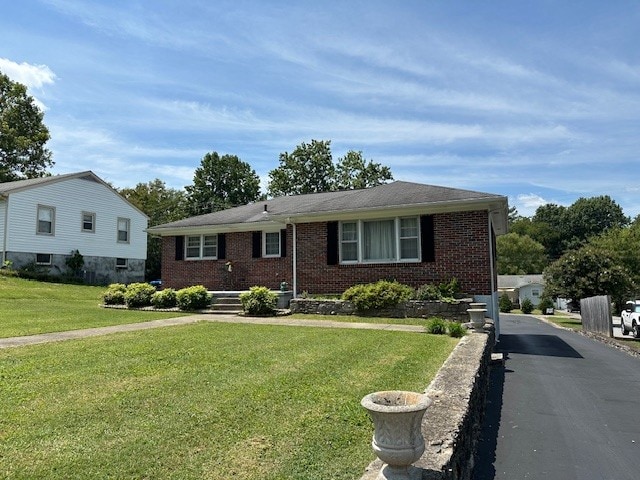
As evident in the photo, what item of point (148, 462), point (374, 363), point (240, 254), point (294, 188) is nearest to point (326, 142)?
point (294, 188)

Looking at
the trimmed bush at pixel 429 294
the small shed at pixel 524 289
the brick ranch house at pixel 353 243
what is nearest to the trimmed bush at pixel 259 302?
the brick ranch house at pixel 353 243

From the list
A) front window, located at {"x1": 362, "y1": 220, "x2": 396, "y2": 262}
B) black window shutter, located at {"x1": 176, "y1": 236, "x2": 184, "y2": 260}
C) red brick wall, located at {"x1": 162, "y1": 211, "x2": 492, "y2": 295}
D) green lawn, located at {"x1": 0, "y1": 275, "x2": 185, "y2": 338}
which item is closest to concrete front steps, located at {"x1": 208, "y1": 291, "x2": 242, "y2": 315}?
green lawn, located at {"x1": 0, "y1": 275, "x2": 185, "y2": 338}

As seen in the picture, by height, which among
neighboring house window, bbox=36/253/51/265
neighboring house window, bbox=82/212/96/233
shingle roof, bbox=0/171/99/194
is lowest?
neighboring house window, bbox=36/253/51/265

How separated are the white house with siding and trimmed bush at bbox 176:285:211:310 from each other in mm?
7927

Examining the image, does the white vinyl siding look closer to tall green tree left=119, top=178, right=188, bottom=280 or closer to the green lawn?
the green lawn

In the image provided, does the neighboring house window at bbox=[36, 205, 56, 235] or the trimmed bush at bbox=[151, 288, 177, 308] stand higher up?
the neighboring house window at bbox=[36, 205, 56, 235]

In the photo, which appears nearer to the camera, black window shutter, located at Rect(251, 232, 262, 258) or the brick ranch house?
the brick ranch house

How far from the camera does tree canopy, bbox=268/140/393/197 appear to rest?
158 ft

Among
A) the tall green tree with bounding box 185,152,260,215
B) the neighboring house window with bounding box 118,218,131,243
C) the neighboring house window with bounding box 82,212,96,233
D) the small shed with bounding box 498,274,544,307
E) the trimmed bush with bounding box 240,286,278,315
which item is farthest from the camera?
the tall green tree with bounding box 185,152,260,215

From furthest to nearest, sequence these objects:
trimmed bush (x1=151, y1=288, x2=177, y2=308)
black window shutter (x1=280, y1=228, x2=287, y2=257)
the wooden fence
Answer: the wooden fence < black window shutter (x1=280, y1=228, x2=287, y2=257) < trimmed bush (x1=151, y1=288, x2=177, y2=308)

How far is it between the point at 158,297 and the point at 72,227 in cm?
1388

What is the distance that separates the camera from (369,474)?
303 centimetres

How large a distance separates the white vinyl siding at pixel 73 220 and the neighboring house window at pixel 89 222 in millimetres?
186

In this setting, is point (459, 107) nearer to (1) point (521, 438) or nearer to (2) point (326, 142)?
(1) point (521, 438)
